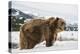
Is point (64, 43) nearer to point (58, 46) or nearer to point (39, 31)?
point (58, 46)

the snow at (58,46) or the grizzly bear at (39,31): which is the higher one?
the grizzly bear at (39,31)

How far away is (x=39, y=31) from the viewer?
2385mm

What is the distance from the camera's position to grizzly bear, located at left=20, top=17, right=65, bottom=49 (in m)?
2.32

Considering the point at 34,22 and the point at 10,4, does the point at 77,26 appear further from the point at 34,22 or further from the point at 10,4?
the point at 10,4

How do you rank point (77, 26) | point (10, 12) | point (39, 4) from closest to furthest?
point (10, 12) → point (39, 4) → point (77, 26)

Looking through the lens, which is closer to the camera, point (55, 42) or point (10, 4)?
point (10, 4)

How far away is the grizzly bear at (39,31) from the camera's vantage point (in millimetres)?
2320

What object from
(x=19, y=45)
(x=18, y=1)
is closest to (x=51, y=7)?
(x=18, y=1)

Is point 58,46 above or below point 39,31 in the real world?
Answer: below

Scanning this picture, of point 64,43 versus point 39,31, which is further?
point 64,43

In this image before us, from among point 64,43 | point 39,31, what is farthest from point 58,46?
point 39,31

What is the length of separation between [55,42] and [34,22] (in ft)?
1.52

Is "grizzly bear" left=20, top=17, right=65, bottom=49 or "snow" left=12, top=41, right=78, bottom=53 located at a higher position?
"grizzly bear" left=20, top=17, right=65, bottom=49

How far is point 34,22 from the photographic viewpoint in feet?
7.78
